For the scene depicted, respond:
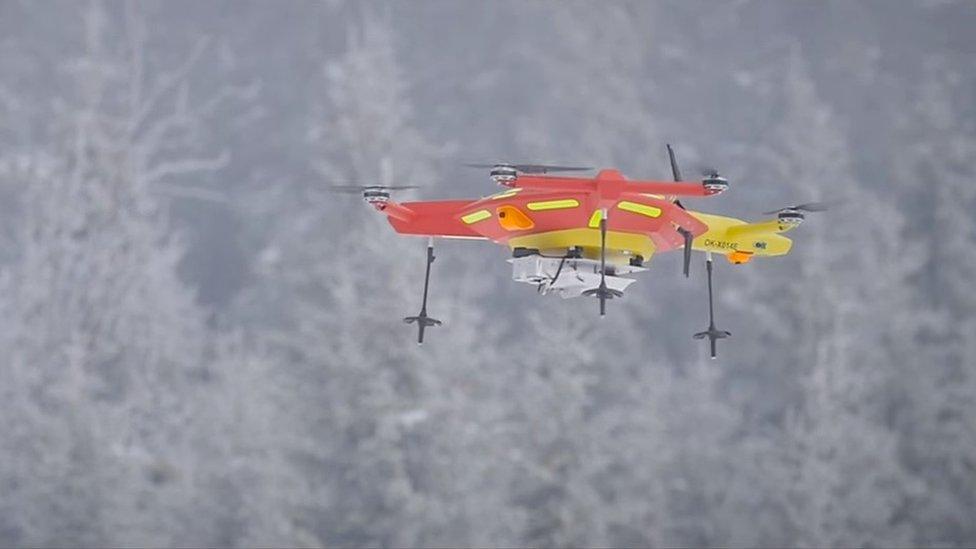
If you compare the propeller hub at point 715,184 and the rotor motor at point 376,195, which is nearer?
the propeller hub at point 715,184

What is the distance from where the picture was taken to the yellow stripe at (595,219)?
4086 millimetres

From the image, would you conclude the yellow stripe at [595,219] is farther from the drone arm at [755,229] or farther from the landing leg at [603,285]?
the drone arm at [755,229]

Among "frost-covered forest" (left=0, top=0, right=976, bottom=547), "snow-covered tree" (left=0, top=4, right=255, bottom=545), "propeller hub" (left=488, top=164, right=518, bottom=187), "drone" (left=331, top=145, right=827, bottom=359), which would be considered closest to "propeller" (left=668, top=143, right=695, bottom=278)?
"drone" (left=331, top=145, right=827, bottom=359)

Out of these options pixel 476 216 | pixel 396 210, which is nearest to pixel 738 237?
pixel 476 216

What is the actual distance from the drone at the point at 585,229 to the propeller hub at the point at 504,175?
0.57 ft

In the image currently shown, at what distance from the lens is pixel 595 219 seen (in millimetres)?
4160

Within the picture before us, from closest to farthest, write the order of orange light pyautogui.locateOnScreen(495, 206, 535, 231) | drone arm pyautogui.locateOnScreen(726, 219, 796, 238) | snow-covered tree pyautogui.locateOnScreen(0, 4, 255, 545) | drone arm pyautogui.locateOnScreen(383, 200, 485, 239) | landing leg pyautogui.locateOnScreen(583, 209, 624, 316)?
landing leg pyautogui.locateOnScreen(583, 209, 624, 316) < orange light pyautogui.locateOnScreen(495, 206, 535, 231) < drone arm pyautogui.locateOnScreen(383, 200, 485, 239) < drone arm pyautogui.locateOnScreen(726, 219, 796, 238) < snow-covered tree pyautogui.locateOnScreen(0, 4, 255, 545)

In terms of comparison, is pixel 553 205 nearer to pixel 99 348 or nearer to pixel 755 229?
pixel 755 229

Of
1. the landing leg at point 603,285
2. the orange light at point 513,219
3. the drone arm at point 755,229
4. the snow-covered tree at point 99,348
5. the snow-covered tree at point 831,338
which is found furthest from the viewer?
the snow-covered tree at point 831,338

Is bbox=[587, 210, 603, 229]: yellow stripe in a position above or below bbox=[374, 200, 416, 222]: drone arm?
below

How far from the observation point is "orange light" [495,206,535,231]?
13.7ft

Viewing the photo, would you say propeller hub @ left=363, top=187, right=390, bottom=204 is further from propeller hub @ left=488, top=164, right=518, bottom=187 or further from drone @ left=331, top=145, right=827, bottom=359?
propeller hub @ left=488, top=164, right=518, bottom=187

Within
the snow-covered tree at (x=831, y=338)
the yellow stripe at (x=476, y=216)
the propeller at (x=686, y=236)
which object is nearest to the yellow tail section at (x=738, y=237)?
the propeller at (x=686, y=236)

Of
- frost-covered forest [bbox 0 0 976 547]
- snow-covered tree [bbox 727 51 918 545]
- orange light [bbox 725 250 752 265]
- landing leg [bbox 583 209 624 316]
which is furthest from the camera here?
snow-covered tree [bbox 727 51 918 545]
